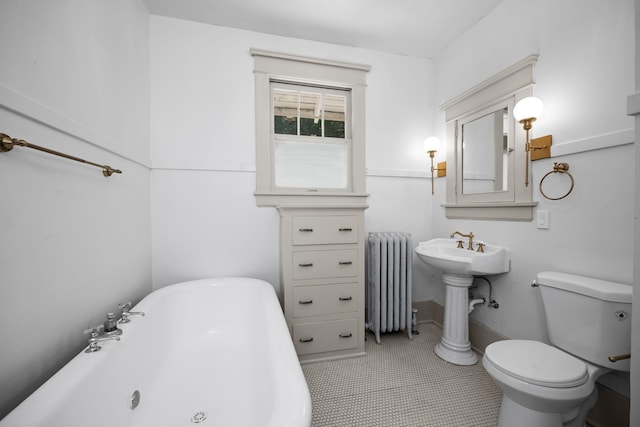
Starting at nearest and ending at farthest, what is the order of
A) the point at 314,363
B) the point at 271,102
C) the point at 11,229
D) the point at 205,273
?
1. the point at 11,229
2. the point at 314,363
3. the point at 205,273
4. the point at 271,102

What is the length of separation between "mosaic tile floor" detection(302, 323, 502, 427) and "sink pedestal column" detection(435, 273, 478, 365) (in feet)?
0.22

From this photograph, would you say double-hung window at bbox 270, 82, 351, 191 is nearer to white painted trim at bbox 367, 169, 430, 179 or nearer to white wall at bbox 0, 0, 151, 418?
white painted trim at bbox 367, 169, 430, 179

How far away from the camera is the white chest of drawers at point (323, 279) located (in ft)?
6.05

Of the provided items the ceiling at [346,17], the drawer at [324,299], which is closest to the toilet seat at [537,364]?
the drawer at [324,299]

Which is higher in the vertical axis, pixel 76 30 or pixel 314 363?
pixel 76 30

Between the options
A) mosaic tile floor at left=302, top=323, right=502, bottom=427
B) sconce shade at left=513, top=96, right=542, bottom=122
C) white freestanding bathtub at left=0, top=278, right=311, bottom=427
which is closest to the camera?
white freestanding bathtub at left=0, top=278, right=311, bottom=427

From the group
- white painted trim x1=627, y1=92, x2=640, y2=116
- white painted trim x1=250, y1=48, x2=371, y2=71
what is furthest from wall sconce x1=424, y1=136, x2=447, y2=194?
white painted trim x1=627, y1=92, x2=640, y2=116

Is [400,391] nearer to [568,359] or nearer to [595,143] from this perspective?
[568,359]

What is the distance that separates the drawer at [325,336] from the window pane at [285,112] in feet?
5.25

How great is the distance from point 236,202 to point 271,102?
2.99ft

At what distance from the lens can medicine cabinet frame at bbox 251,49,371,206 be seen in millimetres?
2141

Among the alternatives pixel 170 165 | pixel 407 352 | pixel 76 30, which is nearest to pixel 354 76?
pixel 170 165

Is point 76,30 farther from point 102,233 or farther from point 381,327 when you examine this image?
point 381,327

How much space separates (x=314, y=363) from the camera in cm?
188
